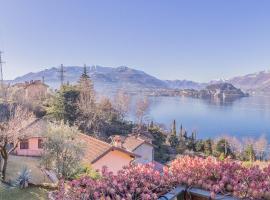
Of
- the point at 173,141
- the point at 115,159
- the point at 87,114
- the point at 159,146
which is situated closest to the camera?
the point at 115,159

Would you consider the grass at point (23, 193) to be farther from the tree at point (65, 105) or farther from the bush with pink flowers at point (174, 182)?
the tree at point (65, 105)

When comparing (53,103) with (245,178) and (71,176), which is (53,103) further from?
(245,178)

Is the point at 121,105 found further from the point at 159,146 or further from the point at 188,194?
the point at 188,194

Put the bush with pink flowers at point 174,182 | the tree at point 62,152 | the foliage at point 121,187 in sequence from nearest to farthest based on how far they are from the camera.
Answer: the foliage at point 121,187 < the bush with pink flowers at point 174,182 < the tree at point 62,152

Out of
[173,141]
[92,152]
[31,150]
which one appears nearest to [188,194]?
[92,152]

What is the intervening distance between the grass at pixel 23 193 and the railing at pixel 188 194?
8.51 metres

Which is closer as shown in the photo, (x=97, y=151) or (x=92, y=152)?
(x=97, y=151)

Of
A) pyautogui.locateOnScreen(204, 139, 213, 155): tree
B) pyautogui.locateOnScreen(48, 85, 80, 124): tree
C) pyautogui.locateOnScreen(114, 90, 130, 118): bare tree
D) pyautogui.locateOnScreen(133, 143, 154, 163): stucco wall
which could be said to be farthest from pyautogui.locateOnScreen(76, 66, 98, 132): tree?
pyautogui.locateOnScreen(204, 139, 213, 155): tree

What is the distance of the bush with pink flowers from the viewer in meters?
3.42

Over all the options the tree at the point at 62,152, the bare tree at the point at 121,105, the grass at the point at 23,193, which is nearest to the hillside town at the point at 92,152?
the tree at the point at 62,152

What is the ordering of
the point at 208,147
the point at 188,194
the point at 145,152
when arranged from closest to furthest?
the point at 188,194, the point at 145,152, the point at 208,147

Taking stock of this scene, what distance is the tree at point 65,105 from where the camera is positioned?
3259 cm

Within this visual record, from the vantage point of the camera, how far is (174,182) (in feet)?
12.8

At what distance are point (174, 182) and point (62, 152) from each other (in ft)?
37.6
